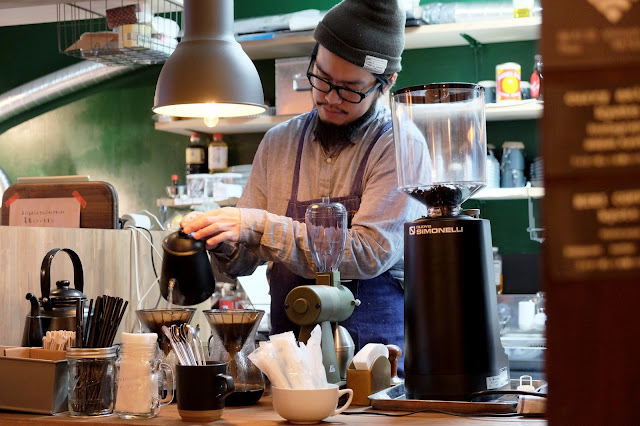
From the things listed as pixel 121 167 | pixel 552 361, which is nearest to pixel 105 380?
pixel 552 361

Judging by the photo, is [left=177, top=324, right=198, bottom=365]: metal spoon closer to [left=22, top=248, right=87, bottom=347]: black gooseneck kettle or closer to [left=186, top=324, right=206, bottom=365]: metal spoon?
[left=186, top=324, right=206, bottom=365]: metal spoon

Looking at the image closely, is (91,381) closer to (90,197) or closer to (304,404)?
(304,404)

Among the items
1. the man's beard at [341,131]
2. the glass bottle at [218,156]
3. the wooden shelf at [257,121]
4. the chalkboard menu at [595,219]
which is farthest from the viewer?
the glass bottle at [218,156]

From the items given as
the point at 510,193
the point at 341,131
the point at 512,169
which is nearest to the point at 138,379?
the point at 341,131

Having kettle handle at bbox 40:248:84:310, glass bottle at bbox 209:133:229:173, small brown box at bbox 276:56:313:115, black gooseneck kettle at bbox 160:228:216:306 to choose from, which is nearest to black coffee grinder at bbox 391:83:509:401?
black gooseneck kettle at bbox 160:228:216:306

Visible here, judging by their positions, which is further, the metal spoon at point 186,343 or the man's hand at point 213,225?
the man's hand at point 213,225

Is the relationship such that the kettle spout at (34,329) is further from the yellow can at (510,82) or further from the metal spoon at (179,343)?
the yellow can at (510,82)

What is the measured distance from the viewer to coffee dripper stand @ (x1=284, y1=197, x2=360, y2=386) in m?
1.71

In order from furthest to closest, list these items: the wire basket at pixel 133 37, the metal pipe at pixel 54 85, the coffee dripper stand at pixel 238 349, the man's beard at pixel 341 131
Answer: the metal pipe at pixel 54 85 → the wire basket at pixel 133 37 → the man's beard at pixel 341 131 → the coffee dripper stand at pixel 238 349

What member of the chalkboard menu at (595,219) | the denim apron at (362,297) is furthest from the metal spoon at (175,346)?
the chalkboard menu at (595,219)

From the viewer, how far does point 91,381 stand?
1538 mm

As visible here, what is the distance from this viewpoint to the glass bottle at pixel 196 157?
5133mm

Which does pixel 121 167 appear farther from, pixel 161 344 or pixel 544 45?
pixel 544 45

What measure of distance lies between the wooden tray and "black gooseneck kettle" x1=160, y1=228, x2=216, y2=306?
0.54 metres
